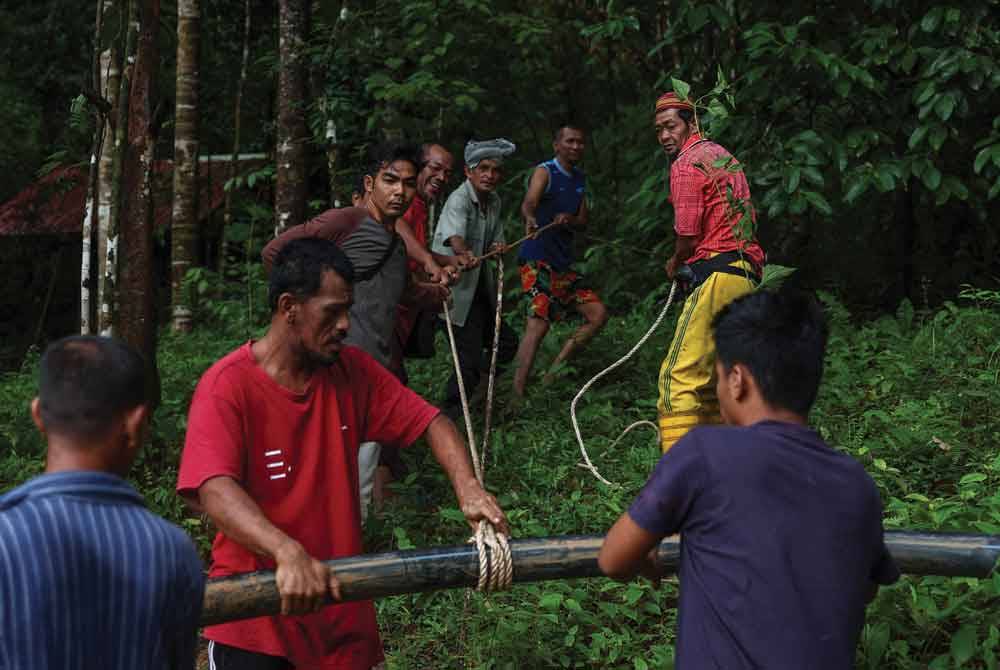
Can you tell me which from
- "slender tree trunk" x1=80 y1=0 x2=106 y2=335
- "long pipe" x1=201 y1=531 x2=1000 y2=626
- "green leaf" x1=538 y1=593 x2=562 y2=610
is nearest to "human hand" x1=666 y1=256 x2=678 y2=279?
"green leaf" x1=538 y1=593 x2=562 y2=610

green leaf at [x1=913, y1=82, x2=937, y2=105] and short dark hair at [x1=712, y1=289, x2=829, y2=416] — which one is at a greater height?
green leaf at [x1=913, y1=82, x2=937, y2=105]

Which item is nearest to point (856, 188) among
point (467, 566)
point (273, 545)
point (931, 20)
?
point (931, 20)

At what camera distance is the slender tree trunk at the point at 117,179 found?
613 centimetres

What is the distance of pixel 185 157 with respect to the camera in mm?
11438

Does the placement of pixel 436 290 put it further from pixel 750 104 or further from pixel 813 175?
pixel 750 104

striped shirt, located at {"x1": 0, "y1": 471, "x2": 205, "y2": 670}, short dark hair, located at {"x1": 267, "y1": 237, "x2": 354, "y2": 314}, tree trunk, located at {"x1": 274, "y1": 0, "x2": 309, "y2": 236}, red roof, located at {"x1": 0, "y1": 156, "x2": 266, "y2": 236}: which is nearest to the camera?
striped shirt, located at {"x1": 0, "y1": 471, "x2": 205, "y2": 670}

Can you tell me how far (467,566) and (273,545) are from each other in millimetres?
541

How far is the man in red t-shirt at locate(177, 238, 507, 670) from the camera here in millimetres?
2900

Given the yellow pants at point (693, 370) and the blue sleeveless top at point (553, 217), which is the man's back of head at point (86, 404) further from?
the blue sleeveless top at point (553, 217)

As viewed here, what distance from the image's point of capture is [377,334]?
5539mm

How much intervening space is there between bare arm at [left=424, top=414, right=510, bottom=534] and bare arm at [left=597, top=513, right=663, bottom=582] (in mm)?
578

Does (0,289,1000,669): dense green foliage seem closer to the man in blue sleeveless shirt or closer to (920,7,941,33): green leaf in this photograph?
the man in blue sleeveless shirt

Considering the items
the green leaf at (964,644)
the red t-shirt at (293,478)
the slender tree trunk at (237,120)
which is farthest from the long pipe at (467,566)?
the slender tree trunk at (237,120)

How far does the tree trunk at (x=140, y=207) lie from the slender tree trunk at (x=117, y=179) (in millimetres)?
37
